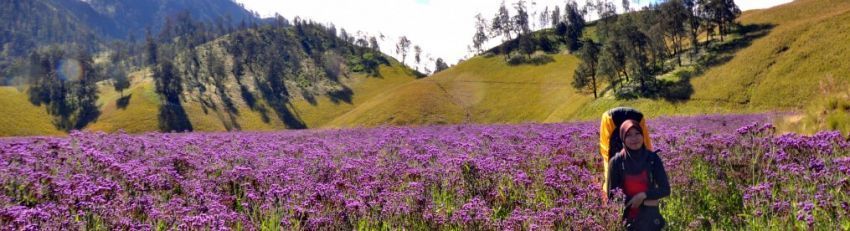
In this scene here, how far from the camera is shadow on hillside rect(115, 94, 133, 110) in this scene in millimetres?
118463

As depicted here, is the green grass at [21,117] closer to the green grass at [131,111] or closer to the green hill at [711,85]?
the green grass at [131,111]

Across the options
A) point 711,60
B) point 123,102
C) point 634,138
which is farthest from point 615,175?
point 123,102

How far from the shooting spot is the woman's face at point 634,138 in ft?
19.4

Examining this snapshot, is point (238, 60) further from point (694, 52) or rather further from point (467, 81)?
point (694, 52)

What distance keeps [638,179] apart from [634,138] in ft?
1.73

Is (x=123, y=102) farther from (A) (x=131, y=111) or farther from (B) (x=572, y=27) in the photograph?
(B) (x=572, y=27)

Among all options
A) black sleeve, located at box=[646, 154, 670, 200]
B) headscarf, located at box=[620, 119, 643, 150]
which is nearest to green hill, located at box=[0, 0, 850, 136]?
black sleeve, located at box=[646, 154, 670, 200]

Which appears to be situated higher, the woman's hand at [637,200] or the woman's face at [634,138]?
the woman's face at [634,138]

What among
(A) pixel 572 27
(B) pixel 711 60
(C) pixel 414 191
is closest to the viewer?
(C) pixel 414 191

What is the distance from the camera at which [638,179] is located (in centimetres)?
606

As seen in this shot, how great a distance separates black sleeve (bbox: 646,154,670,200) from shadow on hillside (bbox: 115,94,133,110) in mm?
131732

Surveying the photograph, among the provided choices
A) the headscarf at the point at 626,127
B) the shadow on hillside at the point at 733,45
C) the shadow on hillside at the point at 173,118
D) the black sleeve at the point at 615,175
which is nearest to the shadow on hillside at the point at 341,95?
the shadow on hillside at the point at 173,118

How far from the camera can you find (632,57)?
244 ft

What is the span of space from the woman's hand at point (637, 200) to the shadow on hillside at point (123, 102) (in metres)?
132
